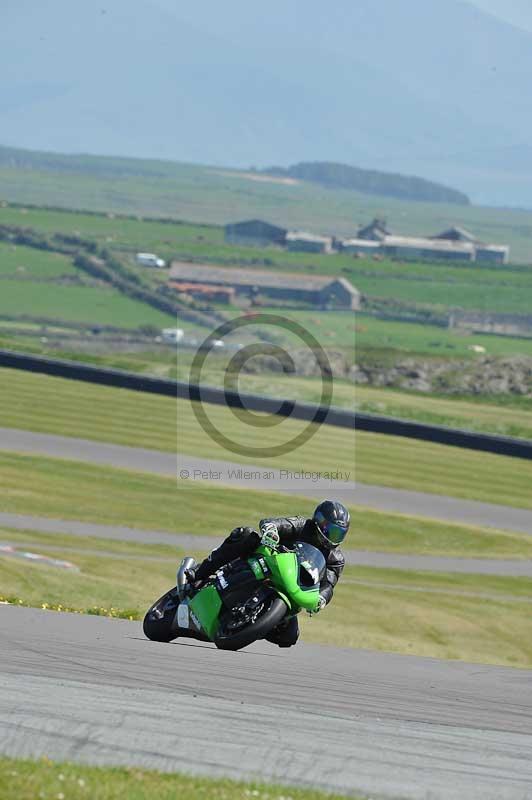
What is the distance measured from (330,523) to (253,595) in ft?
3.73

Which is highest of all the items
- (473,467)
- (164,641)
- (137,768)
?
(137,768)

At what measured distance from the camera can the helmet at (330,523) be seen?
12945mm

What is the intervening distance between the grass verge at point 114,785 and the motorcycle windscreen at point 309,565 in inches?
183

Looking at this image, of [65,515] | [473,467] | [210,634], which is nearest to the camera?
[210,634]

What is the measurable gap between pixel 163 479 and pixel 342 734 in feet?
101

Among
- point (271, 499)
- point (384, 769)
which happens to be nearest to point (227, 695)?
point (384, 769)

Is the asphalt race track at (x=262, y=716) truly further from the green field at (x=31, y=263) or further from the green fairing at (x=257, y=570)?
the green field at (x=31, y=263)

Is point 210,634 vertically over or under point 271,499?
over

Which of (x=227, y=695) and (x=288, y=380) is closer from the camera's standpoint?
(x=227, y=695)

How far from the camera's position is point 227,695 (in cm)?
1037

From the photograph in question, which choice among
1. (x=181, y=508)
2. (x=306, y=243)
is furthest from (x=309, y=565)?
(x=306, y=243)

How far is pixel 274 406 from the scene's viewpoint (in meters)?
50.1

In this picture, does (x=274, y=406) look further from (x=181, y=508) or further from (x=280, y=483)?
(x=181, y=508)

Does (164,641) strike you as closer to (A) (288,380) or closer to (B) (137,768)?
Answer: (B) (137,768)
